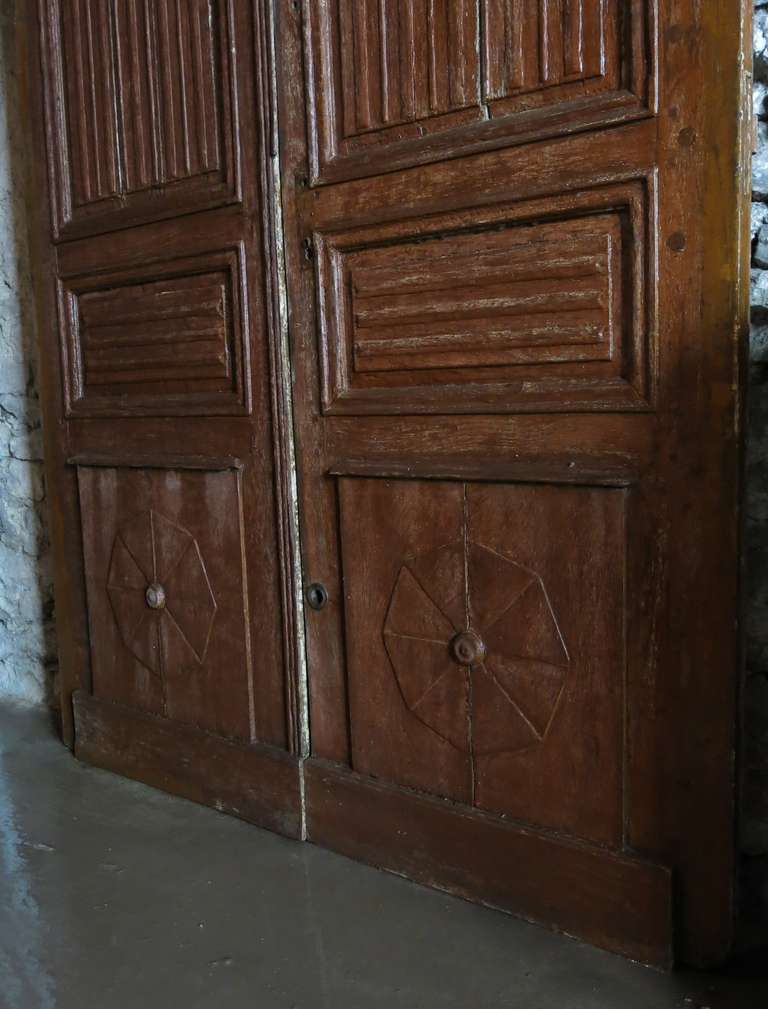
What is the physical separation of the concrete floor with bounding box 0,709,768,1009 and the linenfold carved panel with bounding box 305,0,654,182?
146 centimetres

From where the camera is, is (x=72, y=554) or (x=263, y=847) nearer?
(x=263, y=847)

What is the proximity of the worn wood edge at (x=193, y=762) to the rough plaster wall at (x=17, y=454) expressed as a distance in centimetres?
47

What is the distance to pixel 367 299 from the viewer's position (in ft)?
6.52

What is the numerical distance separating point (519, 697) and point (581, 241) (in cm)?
84

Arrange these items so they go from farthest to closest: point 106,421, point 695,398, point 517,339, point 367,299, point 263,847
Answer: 1. point 106,421
2. point 263,847
3. point 367,299
4. point 517,339
5. point 695,398

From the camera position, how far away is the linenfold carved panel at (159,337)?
88.6 inches

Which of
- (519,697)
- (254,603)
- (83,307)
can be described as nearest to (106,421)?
(83,307)

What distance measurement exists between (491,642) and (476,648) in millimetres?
32

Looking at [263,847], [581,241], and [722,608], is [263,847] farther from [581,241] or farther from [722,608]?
[581,241]

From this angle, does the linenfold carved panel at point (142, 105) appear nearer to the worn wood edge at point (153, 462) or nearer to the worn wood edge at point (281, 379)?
the worn wood edge at point (281, 379)

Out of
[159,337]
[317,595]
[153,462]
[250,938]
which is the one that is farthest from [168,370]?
[250,938]

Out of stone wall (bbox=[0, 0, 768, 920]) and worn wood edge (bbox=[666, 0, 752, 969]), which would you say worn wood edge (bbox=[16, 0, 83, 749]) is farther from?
Answer: worn wood edge (bbox=[666, 0, 752, 969])

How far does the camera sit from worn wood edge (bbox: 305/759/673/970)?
174 centimetres

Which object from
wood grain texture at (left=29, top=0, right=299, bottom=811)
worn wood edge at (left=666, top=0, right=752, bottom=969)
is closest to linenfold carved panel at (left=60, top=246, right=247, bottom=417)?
wood grain texture at (left=29, top=0, right=299, bottom=811)
